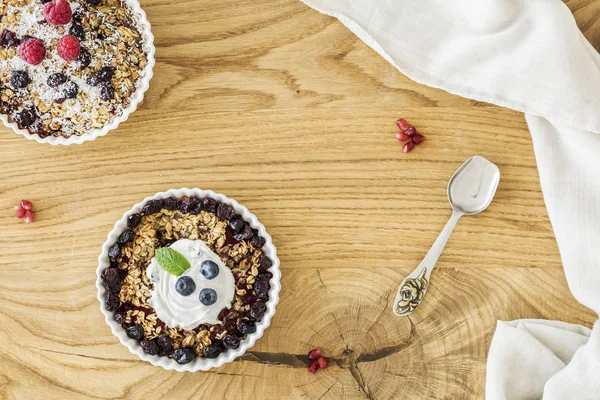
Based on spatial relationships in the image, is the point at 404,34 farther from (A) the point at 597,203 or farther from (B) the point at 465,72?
(A) the point at 597,203

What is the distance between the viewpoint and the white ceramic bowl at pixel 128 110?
191 centimetres

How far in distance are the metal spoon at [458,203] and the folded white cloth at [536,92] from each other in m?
0.16

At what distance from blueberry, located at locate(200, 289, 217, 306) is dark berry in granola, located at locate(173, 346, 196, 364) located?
17 cm

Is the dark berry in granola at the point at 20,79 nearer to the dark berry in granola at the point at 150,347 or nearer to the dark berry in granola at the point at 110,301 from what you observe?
the dark berry in granola at the point at 110,301

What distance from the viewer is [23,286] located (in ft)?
6.67

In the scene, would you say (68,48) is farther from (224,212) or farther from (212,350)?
(212,350)

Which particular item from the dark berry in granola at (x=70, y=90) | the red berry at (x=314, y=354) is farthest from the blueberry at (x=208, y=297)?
the dark berry in granola at (x=70, y=90)

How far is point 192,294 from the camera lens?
1808mm

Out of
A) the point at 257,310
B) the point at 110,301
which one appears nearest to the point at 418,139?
the point at 257,310

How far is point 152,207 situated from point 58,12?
1.92ft

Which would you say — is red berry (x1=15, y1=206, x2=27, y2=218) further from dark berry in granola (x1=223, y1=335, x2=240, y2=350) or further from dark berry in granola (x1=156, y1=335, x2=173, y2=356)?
dark berry in granola (x1=223, y1=335, x2=240, y2=350)

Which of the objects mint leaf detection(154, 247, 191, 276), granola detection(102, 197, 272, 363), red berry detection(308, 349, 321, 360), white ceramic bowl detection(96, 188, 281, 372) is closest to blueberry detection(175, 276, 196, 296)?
mint leaf detection(154, 247, 191, 276)

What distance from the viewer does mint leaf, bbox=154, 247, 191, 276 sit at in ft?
5.81

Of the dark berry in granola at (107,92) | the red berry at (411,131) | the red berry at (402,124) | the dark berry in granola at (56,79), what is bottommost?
the red berry at (411,131)
